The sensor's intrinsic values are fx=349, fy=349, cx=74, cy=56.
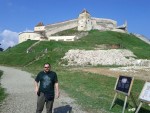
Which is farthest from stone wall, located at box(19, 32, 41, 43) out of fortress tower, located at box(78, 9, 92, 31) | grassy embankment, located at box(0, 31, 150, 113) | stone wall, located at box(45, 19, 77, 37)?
grassy embankment, located at box(0, 31, 150, 113)

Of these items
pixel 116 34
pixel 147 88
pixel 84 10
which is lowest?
pixel 147 88

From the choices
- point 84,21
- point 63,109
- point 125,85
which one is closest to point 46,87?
point 63,109

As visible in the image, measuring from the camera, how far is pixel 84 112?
1784 centimetres

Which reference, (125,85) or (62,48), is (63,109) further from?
(62,48)

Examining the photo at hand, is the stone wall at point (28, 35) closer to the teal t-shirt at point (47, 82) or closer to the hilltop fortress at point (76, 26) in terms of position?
the hilltop fortress at point (76, 26)

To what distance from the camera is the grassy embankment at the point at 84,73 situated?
22020mm

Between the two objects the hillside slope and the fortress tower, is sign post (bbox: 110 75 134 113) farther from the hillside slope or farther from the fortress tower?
the fortress tower

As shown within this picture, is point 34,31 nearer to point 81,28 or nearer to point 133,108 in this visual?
point 81,28

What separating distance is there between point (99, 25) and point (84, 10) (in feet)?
38.4

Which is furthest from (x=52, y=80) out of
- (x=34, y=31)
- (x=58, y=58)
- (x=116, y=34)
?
(x=34, y=31)

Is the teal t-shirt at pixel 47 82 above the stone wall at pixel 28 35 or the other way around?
the other way around

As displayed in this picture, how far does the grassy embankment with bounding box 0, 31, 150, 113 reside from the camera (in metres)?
22.0

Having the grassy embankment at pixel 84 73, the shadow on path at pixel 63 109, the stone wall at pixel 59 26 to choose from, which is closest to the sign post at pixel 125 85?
the grassy embankment at pixel 84 73

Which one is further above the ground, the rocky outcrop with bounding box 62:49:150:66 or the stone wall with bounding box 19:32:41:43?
the stone wall with bounding box 19:32:41:43
